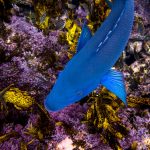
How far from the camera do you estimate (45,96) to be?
3898 millimetres

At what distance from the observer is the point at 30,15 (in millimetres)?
5328

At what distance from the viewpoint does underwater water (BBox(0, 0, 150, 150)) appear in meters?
3.55

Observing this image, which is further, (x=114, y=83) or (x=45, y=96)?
(x=45, y=96)

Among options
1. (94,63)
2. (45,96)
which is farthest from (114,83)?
(45,96)

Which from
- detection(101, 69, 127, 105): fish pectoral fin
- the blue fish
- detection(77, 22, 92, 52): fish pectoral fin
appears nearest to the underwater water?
detection(101, 69, 127, 105): fish pectoral fin

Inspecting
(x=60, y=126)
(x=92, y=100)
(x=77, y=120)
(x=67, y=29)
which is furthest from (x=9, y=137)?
(x=67, y=29)

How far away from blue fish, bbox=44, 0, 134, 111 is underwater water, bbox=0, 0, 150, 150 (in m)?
1.06

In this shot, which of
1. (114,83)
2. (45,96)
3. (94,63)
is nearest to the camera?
(94,63)

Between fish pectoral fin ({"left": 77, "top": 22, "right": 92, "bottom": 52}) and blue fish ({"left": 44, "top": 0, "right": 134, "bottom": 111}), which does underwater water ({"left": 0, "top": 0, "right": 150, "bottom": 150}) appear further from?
blue fish ({"left": 44, "top": 0, "right": 134, "bottom": 111})

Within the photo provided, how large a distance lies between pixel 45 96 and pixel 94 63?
213 cm

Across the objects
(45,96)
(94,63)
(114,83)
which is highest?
(94,63)

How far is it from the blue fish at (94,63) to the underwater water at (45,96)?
1064mm

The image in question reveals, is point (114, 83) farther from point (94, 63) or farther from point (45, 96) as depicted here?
point (45, 96)

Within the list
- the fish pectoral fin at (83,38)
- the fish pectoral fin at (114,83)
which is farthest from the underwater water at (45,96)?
the fish pectoral fin at (83,38)
